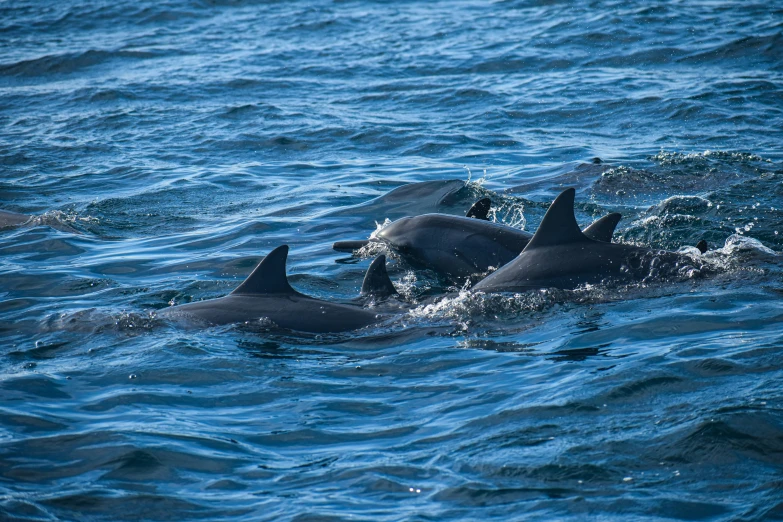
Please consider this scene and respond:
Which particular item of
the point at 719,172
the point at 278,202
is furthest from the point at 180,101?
the point at 719,172

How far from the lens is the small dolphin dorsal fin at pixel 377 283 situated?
9.34m

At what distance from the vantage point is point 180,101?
870 inches

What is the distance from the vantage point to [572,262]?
30.0ft

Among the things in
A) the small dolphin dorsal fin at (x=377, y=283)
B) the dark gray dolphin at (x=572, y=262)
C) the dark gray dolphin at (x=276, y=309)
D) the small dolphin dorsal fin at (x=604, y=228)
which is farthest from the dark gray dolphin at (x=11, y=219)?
the small dolphin dorsal fin at (x=604, y=228)

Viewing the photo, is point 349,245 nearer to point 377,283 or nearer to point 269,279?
point 377,283

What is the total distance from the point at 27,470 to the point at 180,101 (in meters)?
16.7

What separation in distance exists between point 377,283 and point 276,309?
1119 millimetres

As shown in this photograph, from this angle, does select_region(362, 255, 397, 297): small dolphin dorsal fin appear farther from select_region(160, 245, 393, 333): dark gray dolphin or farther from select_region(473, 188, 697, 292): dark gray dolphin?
select_region(473, 188, 697, 292): dark gray dolphin

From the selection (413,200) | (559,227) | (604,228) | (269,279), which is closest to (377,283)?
(269,279)

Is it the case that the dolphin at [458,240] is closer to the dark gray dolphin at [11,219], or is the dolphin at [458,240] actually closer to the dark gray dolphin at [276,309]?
the dark gray dolphin at [276,309]

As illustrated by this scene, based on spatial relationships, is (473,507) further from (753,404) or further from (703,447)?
(753,404)

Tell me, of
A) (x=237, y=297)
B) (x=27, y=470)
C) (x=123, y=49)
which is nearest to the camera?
(x=27, y=470)

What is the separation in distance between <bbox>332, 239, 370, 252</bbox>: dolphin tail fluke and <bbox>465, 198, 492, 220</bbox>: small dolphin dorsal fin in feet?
4.49

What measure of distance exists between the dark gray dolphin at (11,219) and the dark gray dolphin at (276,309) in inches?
211
